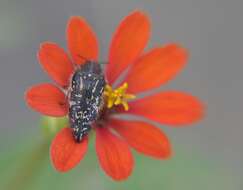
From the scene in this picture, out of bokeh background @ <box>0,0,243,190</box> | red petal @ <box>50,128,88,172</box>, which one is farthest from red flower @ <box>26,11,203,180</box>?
bokeh background @ <box>0,0,243,190</box>

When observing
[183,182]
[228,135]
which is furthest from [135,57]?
[228,135]

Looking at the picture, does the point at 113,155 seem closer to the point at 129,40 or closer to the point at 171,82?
the point at 129,40

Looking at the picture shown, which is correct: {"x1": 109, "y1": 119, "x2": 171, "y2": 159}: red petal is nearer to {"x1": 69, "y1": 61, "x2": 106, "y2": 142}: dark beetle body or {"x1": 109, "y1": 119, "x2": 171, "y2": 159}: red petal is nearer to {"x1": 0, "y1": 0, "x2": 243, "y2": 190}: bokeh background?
{"x1": 69, "y1": 61, "x2": 106, "y2": 142}: dark beetle body

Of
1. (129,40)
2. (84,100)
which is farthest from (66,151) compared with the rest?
(129,40)

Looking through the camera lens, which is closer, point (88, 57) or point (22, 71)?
point (88, 57)

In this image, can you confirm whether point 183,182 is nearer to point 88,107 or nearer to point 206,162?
point 206,162

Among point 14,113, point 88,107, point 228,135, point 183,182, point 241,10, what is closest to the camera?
point 88,107
